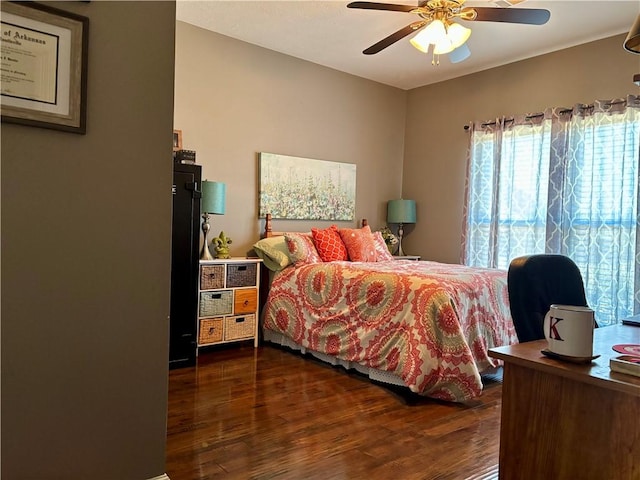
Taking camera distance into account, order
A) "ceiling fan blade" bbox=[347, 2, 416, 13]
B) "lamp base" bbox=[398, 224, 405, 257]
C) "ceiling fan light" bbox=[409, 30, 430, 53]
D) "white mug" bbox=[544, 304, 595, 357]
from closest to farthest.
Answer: "white mug" bbox=[544, 304, 595, 357] < "ceiling fan blade" bbox=[347, 2, 416, 13] < "ceiling fan light" bbox=[409, 30, 430, 53] < "lamp base" bbox=[398, 224, 405, 257]

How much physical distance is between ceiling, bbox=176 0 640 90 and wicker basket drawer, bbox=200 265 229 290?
6.79 feet

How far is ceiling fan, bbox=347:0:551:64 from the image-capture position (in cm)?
288

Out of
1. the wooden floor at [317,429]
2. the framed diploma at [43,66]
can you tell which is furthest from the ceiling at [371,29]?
the wooden floor at [317,429]

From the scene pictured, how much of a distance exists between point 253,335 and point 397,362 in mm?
1573

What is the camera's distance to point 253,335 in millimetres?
4125

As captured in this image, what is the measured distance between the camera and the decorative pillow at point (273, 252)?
4.16 metres

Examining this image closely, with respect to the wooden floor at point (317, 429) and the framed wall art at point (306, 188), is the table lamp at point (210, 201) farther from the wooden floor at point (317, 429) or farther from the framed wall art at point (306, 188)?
the wooden floor at point (317, 429)

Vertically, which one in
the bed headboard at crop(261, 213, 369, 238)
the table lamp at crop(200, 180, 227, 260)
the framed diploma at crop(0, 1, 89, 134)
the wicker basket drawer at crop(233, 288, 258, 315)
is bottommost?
the wicker basket drawer at crop(233, 288, 258, 315)

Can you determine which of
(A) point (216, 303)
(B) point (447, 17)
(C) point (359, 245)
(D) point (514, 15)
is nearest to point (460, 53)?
(B) point (447, 17)

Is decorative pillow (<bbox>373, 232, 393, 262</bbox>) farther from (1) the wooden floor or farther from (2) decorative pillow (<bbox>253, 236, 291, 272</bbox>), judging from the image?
(1) the wooden floor

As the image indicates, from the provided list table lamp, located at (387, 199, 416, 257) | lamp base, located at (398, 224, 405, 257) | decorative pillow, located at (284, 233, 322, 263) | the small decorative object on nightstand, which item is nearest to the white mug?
decorative pillow, located at (284, 233, 322, 263)

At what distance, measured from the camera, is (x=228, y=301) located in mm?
3930

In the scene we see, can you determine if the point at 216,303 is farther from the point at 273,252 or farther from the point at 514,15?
the point at 514,15

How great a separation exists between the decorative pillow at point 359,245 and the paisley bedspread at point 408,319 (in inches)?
19.1
